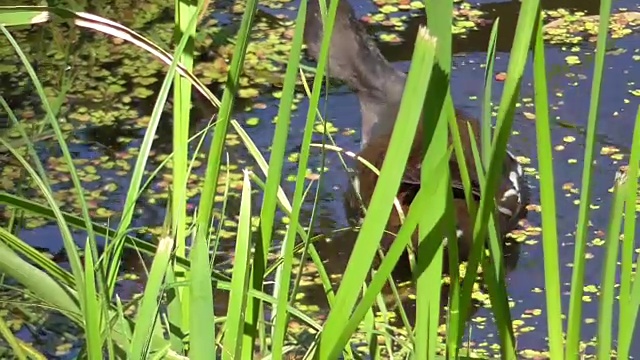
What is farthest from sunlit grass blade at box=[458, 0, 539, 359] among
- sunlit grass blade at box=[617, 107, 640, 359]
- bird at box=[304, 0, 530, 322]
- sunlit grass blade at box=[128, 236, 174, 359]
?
bird at box=[304, 0, 530, 322]

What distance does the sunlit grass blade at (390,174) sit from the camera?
61cm

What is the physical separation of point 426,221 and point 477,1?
3.16 metres

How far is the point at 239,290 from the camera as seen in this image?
919mm

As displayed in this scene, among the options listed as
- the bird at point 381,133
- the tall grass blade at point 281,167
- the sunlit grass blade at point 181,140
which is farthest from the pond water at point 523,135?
the tall grass blade at point 281,167

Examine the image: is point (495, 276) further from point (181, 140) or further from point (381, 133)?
point (381, 133)

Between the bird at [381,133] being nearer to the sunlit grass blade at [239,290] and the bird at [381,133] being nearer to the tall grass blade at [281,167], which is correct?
the sunlit grass blade at [239,290]

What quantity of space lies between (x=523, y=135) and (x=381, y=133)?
0.56m

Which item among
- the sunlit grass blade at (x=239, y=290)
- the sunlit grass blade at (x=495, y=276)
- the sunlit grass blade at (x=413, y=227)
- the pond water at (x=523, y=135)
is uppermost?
the sunlit grass blade at (x=413, y=227)

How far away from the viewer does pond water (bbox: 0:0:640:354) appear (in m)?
2.52

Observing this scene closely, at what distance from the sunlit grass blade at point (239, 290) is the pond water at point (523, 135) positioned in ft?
4.55

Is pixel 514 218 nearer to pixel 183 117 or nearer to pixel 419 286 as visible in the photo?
pixel 183 117

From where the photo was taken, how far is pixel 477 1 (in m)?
3.77

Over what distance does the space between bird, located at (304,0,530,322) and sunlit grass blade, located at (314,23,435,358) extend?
1453mm

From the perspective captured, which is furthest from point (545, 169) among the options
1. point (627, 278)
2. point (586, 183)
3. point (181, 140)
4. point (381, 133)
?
point (381, 133)
